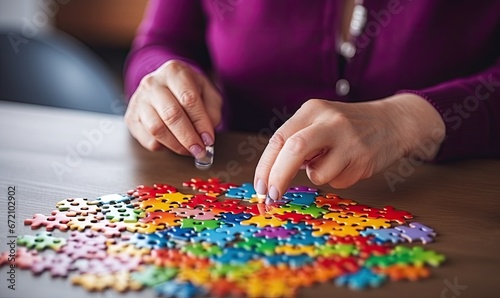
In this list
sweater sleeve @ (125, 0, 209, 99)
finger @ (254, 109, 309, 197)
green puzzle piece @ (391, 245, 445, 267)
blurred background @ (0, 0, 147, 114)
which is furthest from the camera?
blurred background @ (0, 0, 147, 114)

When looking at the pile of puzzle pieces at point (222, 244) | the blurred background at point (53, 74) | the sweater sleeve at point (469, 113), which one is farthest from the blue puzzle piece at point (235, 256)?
the blurred background at point (53, 74)

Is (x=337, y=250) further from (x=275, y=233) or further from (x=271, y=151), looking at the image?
(x=271, y=151)

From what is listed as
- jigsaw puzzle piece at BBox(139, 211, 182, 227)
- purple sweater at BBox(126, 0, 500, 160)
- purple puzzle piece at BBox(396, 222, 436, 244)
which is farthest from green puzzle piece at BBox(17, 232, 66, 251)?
purple sweater at BBox(126, 0, 500, 160)

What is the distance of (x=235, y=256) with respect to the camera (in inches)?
32.0

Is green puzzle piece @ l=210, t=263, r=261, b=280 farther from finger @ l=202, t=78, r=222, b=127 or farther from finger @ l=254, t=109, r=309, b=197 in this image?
finger @ l=202, t=78, r=222, b=127

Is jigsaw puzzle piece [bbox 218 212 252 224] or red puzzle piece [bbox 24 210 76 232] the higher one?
red puzzle piece [bbox 24 210 76 232]

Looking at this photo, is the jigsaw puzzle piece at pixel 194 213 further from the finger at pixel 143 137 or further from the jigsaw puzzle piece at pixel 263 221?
the finger at pixel 143 137

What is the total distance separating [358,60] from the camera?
4.89 ft

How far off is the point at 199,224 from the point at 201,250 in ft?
0.31

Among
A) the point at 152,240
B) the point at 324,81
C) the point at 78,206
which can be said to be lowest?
the point at 152,240

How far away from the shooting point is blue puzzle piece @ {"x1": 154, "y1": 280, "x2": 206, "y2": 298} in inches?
28.4

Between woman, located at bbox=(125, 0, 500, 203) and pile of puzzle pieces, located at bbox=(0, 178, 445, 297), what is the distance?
0.28 ft

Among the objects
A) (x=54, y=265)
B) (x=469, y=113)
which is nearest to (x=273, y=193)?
(x=54, y=265)

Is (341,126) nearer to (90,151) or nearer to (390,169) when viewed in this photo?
(390,169)
